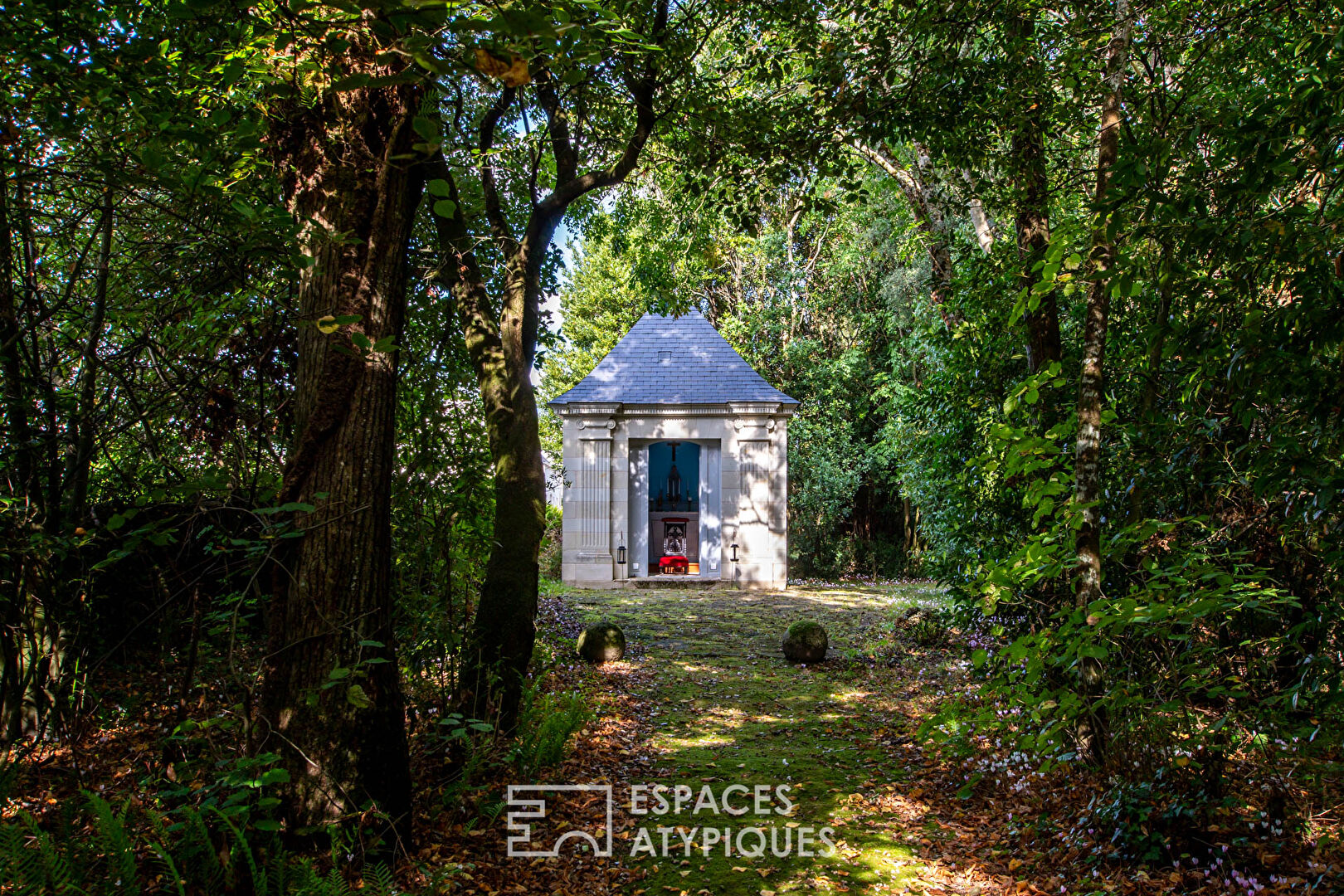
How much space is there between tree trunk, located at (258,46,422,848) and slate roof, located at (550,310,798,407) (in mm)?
11914

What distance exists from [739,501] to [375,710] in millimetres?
12384

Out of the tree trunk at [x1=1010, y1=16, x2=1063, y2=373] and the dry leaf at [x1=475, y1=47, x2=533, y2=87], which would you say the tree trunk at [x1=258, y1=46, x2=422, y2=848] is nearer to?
the dry leaf at [x1=475, y1=47, x2=533, y2=87]

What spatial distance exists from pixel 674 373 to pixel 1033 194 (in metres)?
11.3

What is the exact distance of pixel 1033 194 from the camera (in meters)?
5.14

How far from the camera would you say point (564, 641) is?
9.09 meters

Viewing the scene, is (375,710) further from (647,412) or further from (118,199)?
(647,412)

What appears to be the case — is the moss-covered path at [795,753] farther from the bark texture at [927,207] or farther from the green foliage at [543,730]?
the bark texture at [927,207]

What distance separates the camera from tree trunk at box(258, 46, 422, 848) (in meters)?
3.14

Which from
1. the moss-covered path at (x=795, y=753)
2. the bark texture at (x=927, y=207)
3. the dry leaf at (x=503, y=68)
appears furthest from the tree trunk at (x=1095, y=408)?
the dry leaf at (x=503, y=68)

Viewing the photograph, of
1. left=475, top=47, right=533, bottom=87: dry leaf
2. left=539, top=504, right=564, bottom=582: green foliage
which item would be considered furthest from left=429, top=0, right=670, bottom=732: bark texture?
left=539, top=504, right=564, bottom=582: green foliage

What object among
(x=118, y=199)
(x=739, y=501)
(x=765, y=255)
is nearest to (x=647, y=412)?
(x=739, y=501)

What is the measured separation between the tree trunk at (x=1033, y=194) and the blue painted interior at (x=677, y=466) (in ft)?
46.3

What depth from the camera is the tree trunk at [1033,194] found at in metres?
4.97

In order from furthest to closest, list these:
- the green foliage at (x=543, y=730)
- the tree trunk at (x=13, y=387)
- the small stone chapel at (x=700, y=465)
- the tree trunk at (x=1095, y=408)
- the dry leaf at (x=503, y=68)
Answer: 1. the small stone chapel at (x=700, y=465)
2. the green foliage at (x=543, y=730)
3. the tree trunk at (x=1095, y=408)
4. the tree trunk at (x=13, y=387)
5. the dry leaf at (x=503, y=68)
